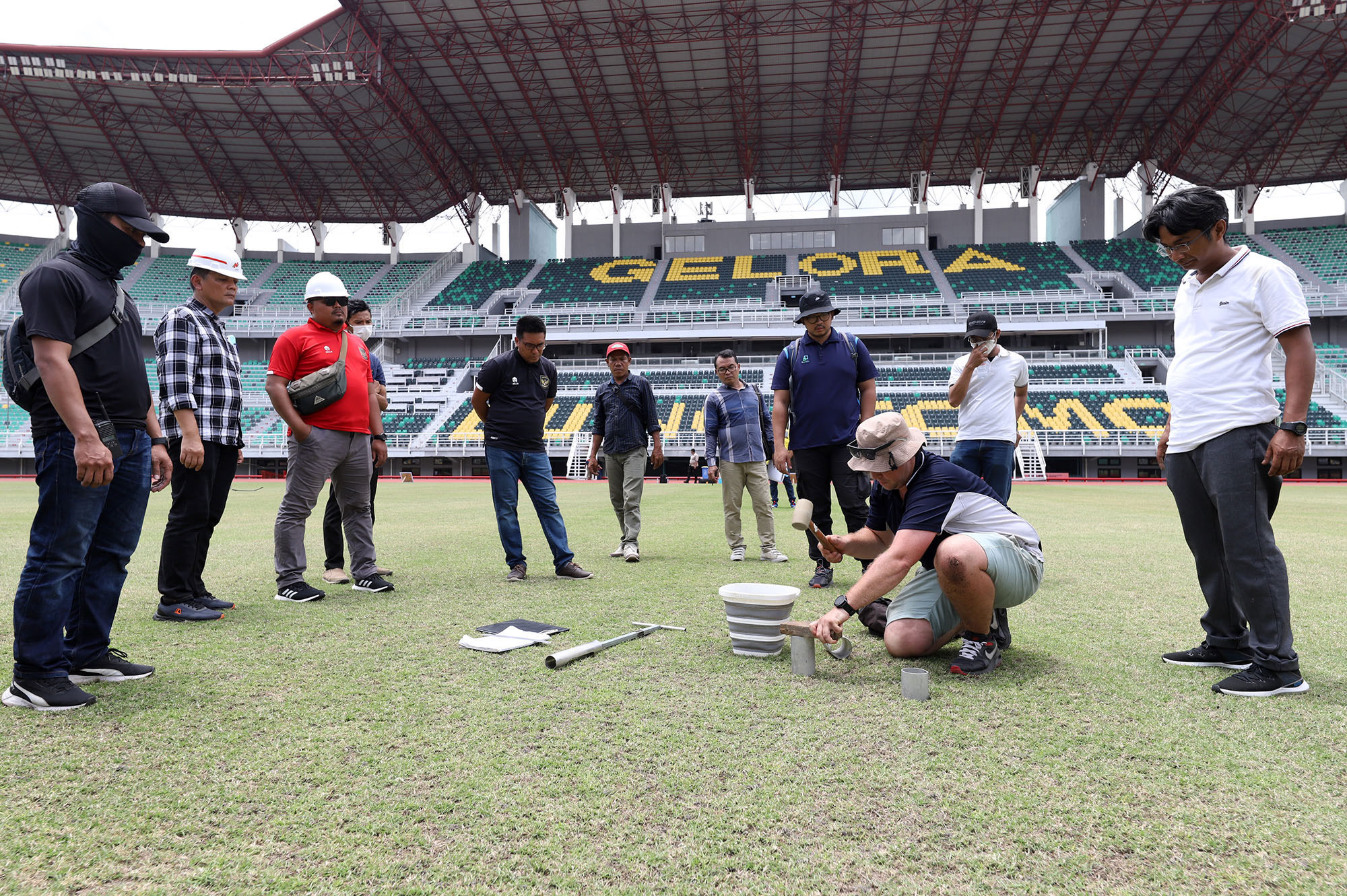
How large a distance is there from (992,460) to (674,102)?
1384 inches

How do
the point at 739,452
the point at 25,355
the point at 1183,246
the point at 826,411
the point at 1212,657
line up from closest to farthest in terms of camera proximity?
the point at 25,355
the point at 1183,246
the point at 1212,657
the point at 826,411
the point at 739,452

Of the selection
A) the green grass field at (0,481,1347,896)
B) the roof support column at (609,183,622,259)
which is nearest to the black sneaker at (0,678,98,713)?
the green grass field at (0,481,1347,896)

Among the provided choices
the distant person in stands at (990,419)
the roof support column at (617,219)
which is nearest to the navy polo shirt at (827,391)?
the distant person in stands at (990,419)

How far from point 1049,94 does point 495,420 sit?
3817 cm

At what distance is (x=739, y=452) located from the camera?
7230 millimetres

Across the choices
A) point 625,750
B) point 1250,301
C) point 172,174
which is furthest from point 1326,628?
point 172,174

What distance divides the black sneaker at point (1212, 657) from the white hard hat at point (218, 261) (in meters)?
5.29

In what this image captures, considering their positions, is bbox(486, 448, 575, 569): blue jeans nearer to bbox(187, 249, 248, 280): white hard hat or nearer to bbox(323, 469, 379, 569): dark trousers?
bbox(323, 469, 379, 569): dark trousers

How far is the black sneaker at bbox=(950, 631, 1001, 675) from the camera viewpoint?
329 cm

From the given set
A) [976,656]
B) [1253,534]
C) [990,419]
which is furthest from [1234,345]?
[990,419]

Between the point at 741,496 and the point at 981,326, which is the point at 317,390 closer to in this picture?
the point at 741,496

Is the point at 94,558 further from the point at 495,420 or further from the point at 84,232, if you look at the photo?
the point at 495,420

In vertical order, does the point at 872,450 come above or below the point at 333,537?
above

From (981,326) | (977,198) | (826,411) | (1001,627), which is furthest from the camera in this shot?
(977,198)
